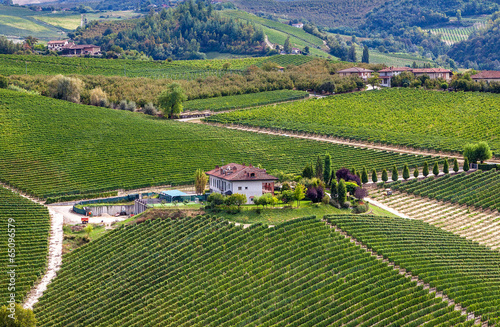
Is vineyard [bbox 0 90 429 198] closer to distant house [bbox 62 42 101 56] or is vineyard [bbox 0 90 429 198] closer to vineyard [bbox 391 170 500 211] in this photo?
vineyard [bbox 391 170 500 211]

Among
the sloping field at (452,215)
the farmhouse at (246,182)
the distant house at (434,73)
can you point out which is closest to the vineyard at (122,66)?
the distant house at (434,73)

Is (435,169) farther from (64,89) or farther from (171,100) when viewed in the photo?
(64,89)

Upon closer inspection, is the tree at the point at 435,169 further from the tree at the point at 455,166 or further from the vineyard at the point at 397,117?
the vineyard at the point at 397,117

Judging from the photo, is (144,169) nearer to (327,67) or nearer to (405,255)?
(405,255)

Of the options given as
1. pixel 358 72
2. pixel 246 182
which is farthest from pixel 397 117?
pixel 246 182

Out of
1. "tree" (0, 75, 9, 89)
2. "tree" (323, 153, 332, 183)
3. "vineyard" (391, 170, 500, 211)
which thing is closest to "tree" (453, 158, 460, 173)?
"vineyard" (391, 170, 500, 211)

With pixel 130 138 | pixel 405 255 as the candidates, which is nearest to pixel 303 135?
pixel 130 138
